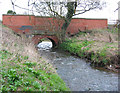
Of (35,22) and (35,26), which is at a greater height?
(35,22)

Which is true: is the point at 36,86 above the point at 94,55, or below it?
above

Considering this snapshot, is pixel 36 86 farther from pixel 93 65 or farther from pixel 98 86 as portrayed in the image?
pixel 93 65

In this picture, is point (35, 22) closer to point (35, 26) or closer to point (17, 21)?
point (35, 26)

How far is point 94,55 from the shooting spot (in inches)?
390

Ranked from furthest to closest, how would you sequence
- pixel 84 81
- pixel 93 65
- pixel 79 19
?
pixel 79 19 < pixel 93 65 < pixel 84 81

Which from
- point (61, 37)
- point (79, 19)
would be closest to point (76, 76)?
point (61, 37)

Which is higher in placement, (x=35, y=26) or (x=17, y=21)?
(x=17, y=21)

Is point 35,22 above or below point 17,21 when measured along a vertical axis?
below

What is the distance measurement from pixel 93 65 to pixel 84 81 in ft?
9.94

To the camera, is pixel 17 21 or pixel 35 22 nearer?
pixel 17 21


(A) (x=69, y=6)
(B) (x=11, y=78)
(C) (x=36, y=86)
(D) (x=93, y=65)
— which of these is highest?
(A) (x=69, y=6)

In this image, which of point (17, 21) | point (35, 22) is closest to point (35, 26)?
point (35, 22)

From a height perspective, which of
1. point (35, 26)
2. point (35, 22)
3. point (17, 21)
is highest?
point (17, 21)

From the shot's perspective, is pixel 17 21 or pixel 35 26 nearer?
pixel 17 21
